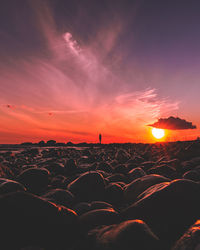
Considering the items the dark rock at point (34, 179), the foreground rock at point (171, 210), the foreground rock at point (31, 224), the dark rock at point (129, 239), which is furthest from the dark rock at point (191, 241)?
the dark rock at point (34, 179)

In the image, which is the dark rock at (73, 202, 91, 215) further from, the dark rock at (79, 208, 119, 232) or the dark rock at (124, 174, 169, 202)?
the dark rock at (124, 174, 169, 202)

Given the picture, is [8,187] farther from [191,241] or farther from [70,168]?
[70,168]

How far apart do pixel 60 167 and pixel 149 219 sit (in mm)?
5587

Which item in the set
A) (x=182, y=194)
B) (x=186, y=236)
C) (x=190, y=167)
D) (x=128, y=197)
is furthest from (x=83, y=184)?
(x=190, y=167)

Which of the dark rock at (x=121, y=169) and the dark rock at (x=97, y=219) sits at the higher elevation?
the dark rock at (x=121, y=169)

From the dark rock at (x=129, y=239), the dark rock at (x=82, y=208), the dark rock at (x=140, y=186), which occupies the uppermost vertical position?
the dark rock at (x=140, y=186)

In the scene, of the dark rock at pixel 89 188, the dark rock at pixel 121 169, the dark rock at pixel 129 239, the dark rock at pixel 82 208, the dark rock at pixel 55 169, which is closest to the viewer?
the dark rock at pixel 129 239

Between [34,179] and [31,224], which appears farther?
[34,179]

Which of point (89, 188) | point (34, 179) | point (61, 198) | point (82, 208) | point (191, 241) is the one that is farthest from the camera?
point (34, 179)

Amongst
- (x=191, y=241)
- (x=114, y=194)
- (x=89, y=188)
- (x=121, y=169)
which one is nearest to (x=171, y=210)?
(x=191, y=241)

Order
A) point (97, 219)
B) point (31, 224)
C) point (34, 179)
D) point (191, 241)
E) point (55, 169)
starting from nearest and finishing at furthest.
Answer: point (191, 241) < point (31, 224) < point (97, 219) < point (34, 179) < point (55, 169)

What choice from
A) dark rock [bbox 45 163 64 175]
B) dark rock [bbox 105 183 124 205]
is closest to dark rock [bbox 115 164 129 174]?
dark rock [bbox 45 163 64 175]

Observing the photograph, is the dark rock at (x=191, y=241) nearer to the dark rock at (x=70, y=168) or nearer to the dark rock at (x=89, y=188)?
the dark rock at (x=89, y=188)

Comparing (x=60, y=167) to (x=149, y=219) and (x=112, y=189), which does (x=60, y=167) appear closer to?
(x=112, y=189)
